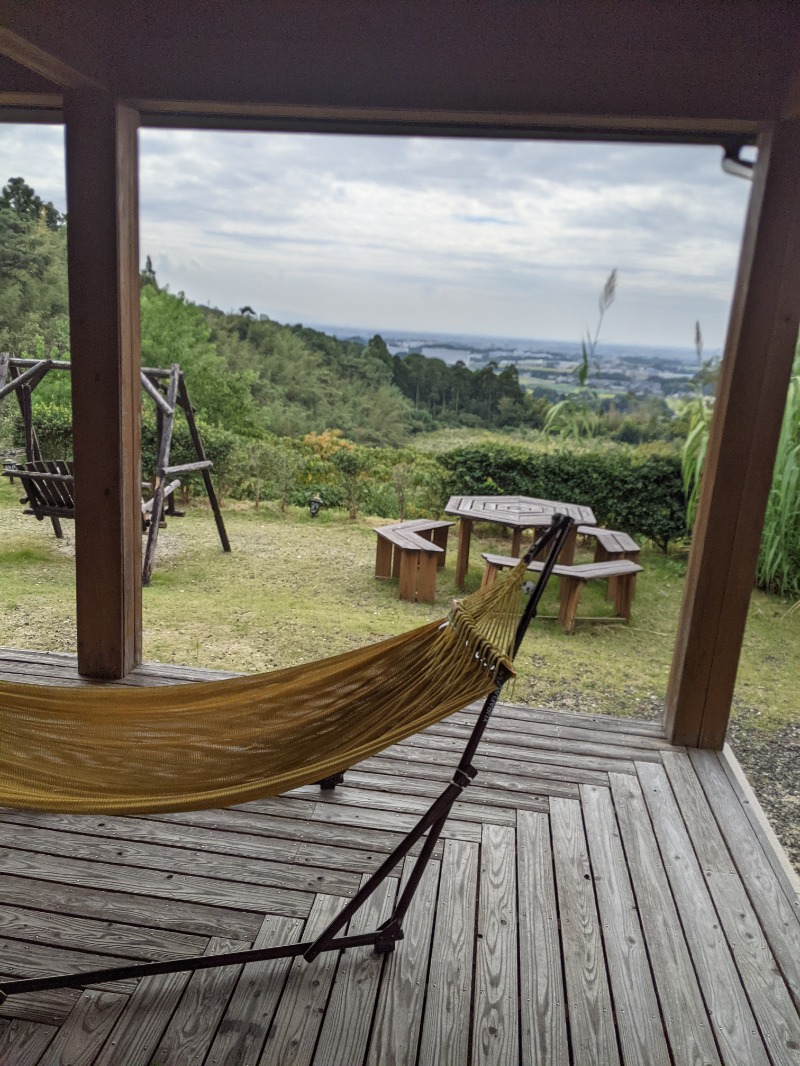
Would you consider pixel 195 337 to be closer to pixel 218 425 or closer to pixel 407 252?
pixel 218 425

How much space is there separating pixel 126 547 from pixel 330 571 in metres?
1.82

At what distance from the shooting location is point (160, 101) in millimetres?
2193

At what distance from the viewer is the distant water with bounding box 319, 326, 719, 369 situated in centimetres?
362

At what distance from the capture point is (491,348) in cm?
380

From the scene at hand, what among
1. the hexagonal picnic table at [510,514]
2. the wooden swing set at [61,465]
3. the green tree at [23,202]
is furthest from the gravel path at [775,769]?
the green tree at [23,202]

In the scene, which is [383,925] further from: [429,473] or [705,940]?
[429,473]

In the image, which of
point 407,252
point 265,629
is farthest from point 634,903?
point 407,252

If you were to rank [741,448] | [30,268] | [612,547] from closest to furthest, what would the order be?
[741,448]
[30,268]
[612,547]

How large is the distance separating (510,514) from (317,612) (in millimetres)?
1108

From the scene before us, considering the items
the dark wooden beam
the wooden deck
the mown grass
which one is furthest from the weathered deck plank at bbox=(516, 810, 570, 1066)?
the dark wooden beam

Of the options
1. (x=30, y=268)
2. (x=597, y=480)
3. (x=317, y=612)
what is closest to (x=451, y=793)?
(x=317, y=612)

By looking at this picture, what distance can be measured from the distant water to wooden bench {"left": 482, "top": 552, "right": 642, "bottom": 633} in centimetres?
102

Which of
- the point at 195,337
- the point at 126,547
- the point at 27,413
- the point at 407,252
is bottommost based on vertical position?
the point at 126,547

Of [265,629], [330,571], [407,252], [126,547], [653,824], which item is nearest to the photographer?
[653,824]
